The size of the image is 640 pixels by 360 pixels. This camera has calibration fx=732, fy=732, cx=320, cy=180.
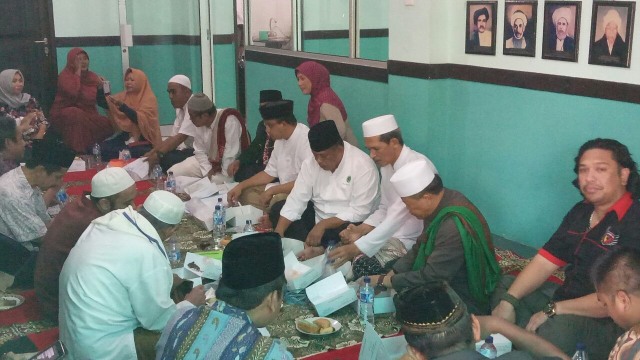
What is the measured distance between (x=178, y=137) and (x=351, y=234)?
8.12 feet

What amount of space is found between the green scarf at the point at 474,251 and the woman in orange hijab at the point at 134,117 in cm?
404

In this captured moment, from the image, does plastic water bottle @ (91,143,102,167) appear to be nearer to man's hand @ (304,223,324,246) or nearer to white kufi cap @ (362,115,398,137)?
man's hand @ (304,223,324,246)

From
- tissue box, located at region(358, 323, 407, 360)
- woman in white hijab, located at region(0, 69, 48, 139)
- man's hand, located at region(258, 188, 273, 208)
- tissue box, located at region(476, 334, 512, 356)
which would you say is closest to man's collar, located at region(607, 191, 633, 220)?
tissue box, located at region(476, 334, 512, 356)

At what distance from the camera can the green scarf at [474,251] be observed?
280cm

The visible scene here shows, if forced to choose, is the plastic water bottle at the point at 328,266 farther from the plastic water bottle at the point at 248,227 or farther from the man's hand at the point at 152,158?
the man's hand at the point at 152,158

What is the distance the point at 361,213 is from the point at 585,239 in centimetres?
135

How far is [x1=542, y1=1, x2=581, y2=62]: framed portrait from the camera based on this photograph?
3.55 metres

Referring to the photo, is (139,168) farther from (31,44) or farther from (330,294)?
(330,294)

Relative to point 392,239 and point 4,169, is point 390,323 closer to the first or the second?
point 392,239

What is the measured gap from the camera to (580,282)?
2.74m

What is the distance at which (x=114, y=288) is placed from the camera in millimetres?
2479

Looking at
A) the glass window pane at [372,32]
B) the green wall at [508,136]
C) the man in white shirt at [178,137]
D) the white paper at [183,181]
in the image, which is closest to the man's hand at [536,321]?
the green wall at [508,136]

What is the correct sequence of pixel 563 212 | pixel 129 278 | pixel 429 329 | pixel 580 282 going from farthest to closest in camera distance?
pixel 563 212
pixel 580 282
pixel 129 278
pixel 429 329

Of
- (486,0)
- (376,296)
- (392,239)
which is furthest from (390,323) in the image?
(486,0)
